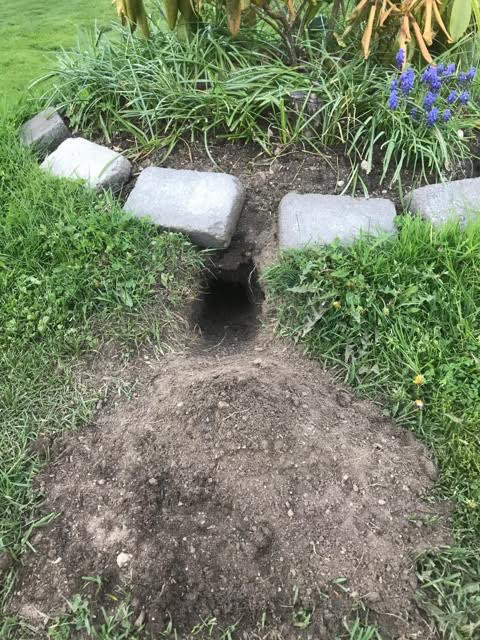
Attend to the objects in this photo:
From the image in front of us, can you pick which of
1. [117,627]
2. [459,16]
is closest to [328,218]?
[459,16]

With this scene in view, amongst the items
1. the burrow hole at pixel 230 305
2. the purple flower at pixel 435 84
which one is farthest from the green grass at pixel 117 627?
the purple flower at pixel 435 84

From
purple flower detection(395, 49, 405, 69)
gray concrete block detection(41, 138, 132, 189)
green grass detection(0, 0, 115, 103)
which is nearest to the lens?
purple flower detection(395, 49, 405, 69)

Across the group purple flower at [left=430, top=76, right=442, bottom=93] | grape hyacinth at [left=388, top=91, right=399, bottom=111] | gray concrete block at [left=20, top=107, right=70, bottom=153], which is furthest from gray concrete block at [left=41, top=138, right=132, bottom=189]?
purple flower at [left=430, top=76, right=442, bottom=93]

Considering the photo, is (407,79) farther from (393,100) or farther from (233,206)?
(233,206)

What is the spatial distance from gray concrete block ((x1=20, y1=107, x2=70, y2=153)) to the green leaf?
6.92 feet

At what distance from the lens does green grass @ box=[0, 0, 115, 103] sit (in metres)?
3.72

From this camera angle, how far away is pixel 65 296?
2.26 metres

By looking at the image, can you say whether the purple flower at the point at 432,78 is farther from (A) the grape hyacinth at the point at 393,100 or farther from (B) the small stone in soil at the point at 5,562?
(B) the small stone in soil at the point at 5,562

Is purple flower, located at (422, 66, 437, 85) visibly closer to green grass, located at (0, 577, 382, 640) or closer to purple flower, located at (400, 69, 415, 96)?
purple flower, located at (400, 69, 415, 96)

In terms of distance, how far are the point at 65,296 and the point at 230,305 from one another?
88 centimetres

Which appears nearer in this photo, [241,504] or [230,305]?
[241,504]

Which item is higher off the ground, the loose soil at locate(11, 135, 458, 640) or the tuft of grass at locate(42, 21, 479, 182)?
Result: the tuft of grass at locate(42, 21, 479, 182)

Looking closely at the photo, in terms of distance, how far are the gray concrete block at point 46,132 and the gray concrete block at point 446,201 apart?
6.37ft

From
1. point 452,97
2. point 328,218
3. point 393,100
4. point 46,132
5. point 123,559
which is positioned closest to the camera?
point 123,559
